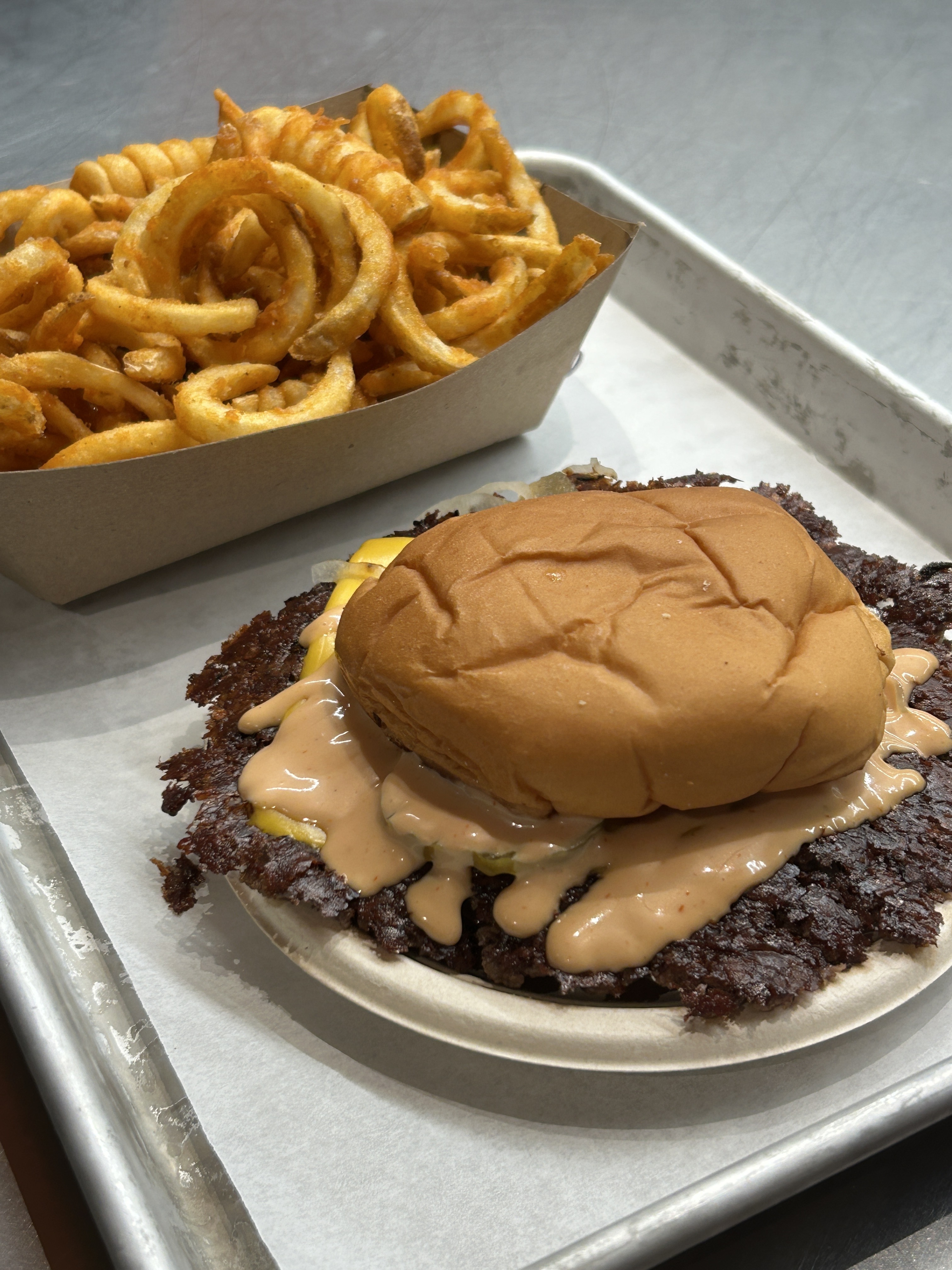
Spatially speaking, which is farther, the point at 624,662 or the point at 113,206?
the point at 113,206

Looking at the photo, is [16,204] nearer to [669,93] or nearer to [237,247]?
[237,247]

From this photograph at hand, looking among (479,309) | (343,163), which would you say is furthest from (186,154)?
(479,309)

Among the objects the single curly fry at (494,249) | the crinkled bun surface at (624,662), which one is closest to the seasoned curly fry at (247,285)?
the single curly fry at (494,249)

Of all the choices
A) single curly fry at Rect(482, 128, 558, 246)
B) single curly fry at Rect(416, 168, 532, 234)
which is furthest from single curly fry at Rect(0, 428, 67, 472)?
single curly fry at Rect(482, 128, 558, 246)

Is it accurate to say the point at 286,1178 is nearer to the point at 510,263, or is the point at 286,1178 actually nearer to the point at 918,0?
the point at 510,263

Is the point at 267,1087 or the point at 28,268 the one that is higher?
the point at 28,268

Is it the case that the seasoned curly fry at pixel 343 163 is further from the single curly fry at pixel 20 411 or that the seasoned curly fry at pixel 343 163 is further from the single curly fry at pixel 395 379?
the single curly fry at pixel 20 411
